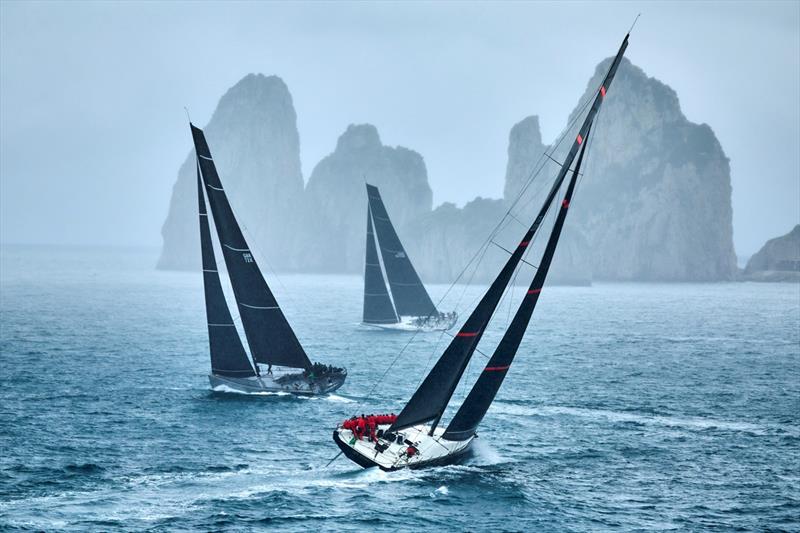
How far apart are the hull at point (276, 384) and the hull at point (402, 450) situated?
13111mm

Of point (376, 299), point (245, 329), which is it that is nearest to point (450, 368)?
point (245, 329)

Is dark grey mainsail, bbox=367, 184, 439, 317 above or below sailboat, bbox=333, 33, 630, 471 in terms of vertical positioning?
above

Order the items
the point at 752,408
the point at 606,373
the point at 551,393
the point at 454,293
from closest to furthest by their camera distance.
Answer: the point at 752,408, the point at 551,393, the point at 606,373, the point at 454,293

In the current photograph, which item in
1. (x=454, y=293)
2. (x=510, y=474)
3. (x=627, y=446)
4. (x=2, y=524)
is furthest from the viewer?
(x=454, y=293)

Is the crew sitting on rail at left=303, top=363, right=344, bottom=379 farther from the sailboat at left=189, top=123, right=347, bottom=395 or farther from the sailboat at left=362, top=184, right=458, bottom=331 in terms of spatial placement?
the sailboat at left=362, top=184, right=458, bottom=331

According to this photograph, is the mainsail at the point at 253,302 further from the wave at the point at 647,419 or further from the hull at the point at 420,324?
the hull at the point at 420,324

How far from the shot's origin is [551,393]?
171 ft

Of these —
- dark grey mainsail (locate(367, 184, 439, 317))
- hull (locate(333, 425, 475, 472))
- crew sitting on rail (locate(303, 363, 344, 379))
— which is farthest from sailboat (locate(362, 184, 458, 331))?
hull (locate(333, 425, 475, 472))

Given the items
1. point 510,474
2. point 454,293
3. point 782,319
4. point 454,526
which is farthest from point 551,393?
point 454,293

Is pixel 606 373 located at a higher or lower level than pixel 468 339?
lower

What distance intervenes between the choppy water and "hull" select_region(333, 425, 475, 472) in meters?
0.68

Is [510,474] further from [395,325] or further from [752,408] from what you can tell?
[395,325]

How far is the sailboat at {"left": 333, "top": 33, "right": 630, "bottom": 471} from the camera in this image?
32.2m

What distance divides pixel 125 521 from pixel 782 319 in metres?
102
